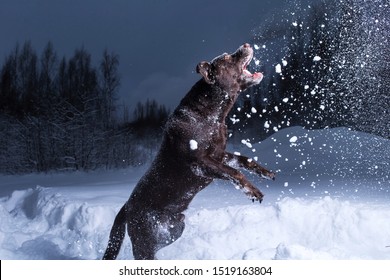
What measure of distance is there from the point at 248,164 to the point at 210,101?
0.58 metres

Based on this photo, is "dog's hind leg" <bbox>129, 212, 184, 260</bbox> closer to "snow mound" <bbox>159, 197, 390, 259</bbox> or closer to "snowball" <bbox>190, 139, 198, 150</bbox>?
"snowball" <bbox>190, 139, 198, 150</bbox>

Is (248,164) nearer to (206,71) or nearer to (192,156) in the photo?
(192,156)

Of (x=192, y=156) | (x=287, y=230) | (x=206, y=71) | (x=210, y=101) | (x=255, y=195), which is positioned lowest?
(x=287, y=230)

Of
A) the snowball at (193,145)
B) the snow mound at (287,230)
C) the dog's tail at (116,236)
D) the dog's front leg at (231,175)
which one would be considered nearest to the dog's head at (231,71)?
the snowball at (193,145)

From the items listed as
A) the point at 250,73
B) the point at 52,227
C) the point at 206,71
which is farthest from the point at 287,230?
the point at 52,227

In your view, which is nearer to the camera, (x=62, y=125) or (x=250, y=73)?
(x=250, y=73)

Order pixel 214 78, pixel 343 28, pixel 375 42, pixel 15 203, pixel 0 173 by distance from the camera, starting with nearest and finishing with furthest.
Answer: pixel 214 78 < pixel 15 203 < pixel 375 42 < pixel 343 28 < pixel 0 173

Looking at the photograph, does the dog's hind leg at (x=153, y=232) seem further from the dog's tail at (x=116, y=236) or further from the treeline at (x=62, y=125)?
the treeline at (x=62, y=125)

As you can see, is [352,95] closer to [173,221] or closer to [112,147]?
[112,147]

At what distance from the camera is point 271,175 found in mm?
3750

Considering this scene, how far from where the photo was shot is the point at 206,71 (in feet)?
12.0

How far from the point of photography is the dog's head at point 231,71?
12.1ft

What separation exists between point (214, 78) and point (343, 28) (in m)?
11.2
